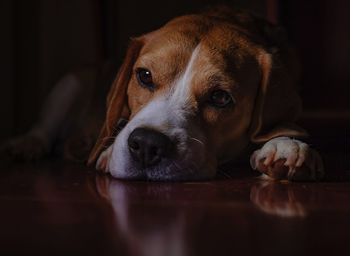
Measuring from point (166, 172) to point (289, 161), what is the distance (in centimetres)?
42

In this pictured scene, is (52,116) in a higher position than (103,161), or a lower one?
lower

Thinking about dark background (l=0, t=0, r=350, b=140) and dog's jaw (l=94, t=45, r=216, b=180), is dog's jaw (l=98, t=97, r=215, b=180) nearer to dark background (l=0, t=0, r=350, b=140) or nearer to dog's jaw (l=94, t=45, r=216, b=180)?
dog's jaw (l=94, t=45, r=216, b=180)

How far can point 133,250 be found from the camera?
49.7 inches

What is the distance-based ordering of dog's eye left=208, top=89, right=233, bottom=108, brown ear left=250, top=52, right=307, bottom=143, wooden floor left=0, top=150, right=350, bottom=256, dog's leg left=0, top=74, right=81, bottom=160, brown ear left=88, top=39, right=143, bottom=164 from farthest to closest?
dog's leg left=0, top=74, right=81, bottom=160 < brown ear left=88, top=39, right=143, bottom=164 < brown ear left=250, top=52, right=307, bottom=143 < dog's eye left=208, top=89, right=233, bottom=108 < wooden floor left=0, top=150, right=350, bottom=256

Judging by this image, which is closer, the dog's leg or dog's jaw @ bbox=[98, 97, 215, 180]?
dog's jaw @ bbox=[98, 97, 215, 180]

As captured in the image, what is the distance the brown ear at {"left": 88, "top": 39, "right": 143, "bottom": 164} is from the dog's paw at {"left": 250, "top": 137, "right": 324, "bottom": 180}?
0.64 meters

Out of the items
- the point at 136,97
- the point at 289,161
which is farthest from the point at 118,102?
the point at 289,161

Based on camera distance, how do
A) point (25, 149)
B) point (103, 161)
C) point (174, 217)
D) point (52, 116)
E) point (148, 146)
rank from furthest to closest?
point (52, 116) < point (25, 149) < point (103, 161) < point (148, 146) < point (174, 217)

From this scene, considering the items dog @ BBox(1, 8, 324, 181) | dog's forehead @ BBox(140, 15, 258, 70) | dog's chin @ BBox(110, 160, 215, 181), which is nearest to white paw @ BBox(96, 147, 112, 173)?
dog @ BBox(1, 8, 324, 181)

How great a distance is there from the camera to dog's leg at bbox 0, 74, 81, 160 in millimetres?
3377

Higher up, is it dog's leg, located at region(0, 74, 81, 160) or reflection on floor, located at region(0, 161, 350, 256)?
reflection on floor, located at region(0, 161, 350, 256)

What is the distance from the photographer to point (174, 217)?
160 cm

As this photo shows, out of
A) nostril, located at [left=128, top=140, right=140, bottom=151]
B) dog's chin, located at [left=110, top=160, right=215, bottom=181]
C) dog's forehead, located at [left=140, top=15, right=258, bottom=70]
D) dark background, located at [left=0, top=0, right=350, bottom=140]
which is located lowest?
dark background, located at [left=0, top=0, right=350, bottom=140]

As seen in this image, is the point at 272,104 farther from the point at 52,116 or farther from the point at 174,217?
the point at 52,116
